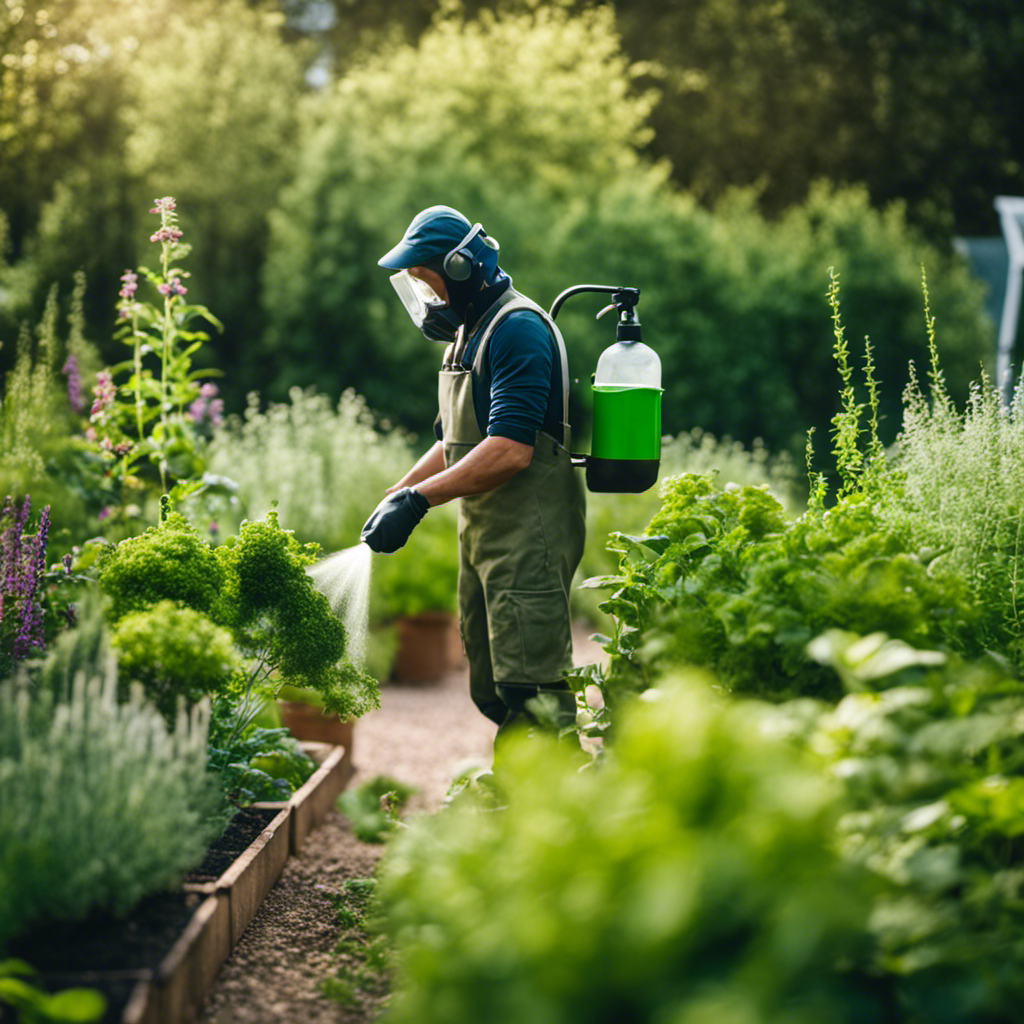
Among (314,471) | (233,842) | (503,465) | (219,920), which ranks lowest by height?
(233,842)

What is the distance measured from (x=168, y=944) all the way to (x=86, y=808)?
0.35 metres

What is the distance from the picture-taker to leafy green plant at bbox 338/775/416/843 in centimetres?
408

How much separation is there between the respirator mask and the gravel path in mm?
1883

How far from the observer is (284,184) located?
15.3 metres

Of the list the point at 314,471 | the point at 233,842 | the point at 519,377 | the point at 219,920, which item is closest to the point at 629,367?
the point at 519,377

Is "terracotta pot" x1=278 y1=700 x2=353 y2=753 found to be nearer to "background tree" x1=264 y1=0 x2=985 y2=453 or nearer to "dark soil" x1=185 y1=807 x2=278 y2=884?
"dark soil" x1=185 y1=807 x2=278 y2=884

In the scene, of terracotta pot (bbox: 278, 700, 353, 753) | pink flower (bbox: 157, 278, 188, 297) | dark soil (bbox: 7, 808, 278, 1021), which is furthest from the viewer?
terracotta pot (bbox: 278, 700, 353, 753)

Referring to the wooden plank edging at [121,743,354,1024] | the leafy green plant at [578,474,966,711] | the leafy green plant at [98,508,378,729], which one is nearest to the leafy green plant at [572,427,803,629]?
the wooden plank edging at [121,743,354,1024]

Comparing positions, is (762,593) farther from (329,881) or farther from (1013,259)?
(1013,259)

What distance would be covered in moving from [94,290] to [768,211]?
14521 mm

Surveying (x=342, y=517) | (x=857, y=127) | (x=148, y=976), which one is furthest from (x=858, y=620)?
(x=857, y=127)

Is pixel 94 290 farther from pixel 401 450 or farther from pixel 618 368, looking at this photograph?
pixel 618 368

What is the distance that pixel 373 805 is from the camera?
4.38 m

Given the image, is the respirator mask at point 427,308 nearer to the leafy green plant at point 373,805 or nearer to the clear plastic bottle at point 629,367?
the clear plastic bottle at point 629,367
